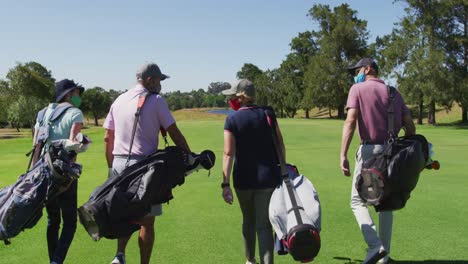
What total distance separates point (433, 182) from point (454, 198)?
207cm

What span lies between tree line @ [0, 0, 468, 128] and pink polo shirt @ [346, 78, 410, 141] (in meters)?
1.55

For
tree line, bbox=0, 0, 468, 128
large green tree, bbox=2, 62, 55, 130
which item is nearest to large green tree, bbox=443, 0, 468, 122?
tree line, bbox=0, 0, 468, 128

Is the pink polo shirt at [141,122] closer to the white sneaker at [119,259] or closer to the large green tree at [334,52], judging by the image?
the white sneaker at [119,259]

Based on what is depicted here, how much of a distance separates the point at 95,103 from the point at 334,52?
55924 millimetres

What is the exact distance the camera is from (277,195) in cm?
454

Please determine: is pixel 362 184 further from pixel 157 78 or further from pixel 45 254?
pixel 45 254

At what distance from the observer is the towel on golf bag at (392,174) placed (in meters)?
4.80

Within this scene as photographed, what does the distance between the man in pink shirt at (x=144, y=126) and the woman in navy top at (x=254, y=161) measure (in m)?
0.52

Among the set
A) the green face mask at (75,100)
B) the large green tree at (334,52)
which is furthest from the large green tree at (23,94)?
the green face mask at (75,100)

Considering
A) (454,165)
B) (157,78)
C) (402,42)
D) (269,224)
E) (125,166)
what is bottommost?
(454,165)

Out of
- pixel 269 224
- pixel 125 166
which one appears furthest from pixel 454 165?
pixel 125 166

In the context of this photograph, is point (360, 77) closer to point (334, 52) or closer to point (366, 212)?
point (366, 212)

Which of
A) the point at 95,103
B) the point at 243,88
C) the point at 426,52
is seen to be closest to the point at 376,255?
the point at 243,88

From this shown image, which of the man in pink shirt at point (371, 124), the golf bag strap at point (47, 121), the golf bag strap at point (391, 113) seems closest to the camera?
the golf bag strap at point (47, 121)
